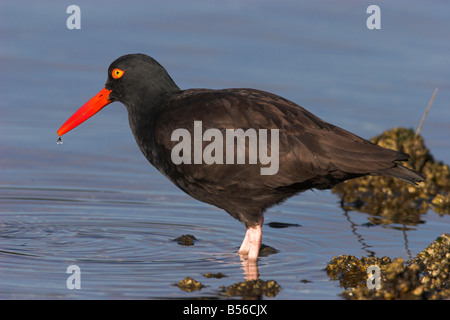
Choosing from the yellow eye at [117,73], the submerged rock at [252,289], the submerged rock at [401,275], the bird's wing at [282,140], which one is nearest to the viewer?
the submerged rock at [401,275]

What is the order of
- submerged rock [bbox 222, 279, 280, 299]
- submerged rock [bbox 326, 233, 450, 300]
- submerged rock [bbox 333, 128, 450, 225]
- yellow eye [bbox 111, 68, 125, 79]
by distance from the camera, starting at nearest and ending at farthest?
submerged rock [bbox 326, 233, 450, 300] → submerged rock [bbox 222, 279, 280, 299] → yellow eye [bbox 111, 68, 125, 79] → submerged rock [bbox 333, 128, 450, 225]

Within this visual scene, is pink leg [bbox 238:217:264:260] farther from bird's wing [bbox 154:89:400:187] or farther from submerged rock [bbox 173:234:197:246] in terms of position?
bird's wing [bbox 154:89:400:187]

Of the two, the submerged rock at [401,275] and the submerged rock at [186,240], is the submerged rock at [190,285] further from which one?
the submerged rock at [186,240]

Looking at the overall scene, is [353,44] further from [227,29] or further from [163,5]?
[163,5]

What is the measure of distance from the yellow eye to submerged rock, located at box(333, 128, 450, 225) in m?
2.81

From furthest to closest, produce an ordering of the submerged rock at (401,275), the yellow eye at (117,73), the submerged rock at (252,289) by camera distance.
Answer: the yellow eye at (117,73) < the submerged rock at (252,289) < the submerged rock at (401,275)

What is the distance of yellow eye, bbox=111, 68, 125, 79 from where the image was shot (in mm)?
7996

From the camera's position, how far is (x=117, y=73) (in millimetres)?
8023

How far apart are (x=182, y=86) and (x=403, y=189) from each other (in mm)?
3629

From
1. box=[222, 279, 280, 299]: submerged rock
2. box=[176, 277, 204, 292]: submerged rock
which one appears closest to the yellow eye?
box=[176, 277, 204, 292]: submerged rock

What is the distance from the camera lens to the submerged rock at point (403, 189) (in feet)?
30.3

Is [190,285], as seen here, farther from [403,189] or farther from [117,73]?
[403,189]

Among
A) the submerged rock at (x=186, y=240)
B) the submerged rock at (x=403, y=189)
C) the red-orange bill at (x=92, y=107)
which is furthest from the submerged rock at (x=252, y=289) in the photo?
the submerged rock at (x=403, y=189)

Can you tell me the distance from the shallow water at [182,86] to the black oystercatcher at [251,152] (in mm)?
560
